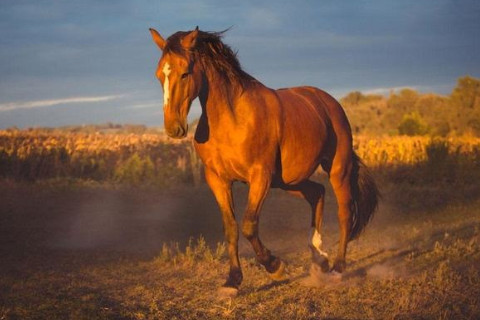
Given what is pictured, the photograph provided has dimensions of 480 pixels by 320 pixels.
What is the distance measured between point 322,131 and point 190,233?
541 centimetres

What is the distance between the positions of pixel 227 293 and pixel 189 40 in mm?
2602

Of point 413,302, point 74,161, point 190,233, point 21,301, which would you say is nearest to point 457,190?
point 190,233

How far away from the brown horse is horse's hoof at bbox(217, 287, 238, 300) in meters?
0.01

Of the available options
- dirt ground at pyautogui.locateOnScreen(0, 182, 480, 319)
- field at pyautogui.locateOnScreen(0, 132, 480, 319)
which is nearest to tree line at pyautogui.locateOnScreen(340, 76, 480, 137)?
field at pyautogui.locateOnScreen(0, 132, 480, 319)

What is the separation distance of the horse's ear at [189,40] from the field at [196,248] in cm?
253

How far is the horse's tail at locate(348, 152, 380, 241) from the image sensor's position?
8.84 meters

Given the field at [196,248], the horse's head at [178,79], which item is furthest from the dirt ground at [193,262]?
the horse's head at [178,79]

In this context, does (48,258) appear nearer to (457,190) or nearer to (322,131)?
(322,131)

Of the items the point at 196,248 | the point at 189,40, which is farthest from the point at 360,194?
the point at 189,40

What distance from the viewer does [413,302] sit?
20.1ft

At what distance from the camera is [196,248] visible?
9.27 metres

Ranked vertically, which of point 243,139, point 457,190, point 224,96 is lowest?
point 457,190

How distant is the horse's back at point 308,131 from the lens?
7.10m

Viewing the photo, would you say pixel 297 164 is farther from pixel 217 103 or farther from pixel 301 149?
pixel 217 103
